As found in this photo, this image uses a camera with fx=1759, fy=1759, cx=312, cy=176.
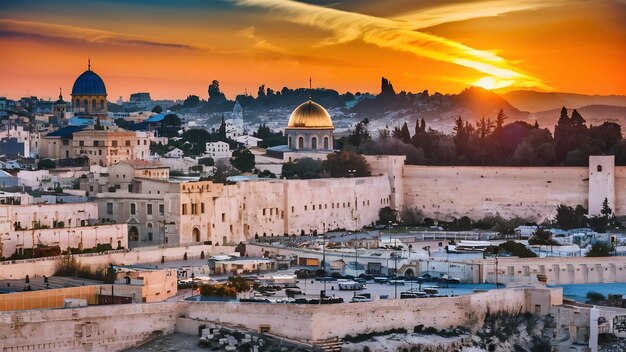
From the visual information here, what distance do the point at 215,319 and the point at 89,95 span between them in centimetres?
2974

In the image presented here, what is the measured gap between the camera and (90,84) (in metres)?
58.1

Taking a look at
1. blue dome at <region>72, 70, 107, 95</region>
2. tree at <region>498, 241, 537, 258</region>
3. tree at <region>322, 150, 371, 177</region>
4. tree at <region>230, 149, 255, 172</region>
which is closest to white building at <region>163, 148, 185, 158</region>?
tree at <region>230, 149, 255, 172</region>

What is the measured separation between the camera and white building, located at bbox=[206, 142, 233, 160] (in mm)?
56188

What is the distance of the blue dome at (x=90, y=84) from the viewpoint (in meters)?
57.8

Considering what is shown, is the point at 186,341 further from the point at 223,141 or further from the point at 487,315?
the point at 223,141

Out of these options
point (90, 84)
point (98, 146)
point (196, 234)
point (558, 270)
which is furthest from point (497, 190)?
point (90, 84)

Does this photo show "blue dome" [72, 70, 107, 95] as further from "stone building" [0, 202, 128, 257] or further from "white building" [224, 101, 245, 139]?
"stone building" [0, 202, 128, 257]

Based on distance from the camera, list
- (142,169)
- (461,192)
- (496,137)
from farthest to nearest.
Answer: (496,137), (461,192), (142,169)

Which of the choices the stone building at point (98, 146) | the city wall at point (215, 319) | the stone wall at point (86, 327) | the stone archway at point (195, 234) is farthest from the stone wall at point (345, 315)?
the stone building at point (98, 146)

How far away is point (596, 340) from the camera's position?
102 feet

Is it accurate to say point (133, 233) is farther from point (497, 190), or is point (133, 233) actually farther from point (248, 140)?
point (248, 140)

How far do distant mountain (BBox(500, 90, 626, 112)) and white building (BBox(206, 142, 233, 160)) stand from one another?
12613mm

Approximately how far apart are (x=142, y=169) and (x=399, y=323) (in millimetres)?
13264

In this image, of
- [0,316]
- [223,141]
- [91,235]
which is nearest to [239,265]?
[91,235]
